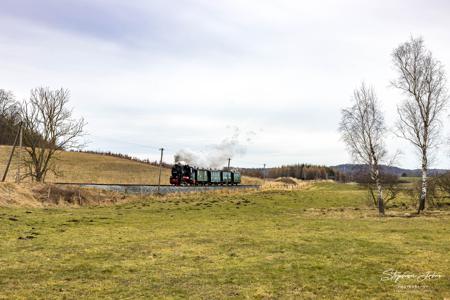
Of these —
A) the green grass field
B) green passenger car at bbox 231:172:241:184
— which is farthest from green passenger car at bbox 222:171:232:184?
the green grass field

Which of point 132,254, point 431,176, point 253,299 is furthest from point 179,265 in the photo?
point 431,176

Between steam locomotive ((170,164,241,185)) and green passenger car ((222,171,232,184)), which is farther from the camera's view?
green passenger car ((222,171,232,184))

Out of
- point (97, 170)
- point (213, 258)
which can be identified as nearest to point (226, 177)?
point (97, 170)

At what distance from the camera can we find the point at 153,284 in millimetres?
11664

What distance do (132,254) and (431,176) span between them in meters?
35.5

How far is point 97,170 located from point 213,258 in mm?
74429

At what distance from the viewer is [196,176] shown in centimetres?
6981

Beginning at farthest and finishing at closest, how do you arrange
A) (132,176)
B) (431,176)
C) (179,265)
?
1. (132,176)
2. (431,176)
3. (179,265)

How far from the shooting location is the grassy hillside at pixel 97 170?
237ft

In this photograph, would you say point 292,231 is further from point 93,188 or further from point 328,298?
point 93,188

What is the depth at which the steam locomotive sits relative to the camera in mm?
67625

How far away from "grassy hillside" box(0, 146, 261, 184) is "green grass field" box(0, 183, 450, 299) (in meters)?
46.3
